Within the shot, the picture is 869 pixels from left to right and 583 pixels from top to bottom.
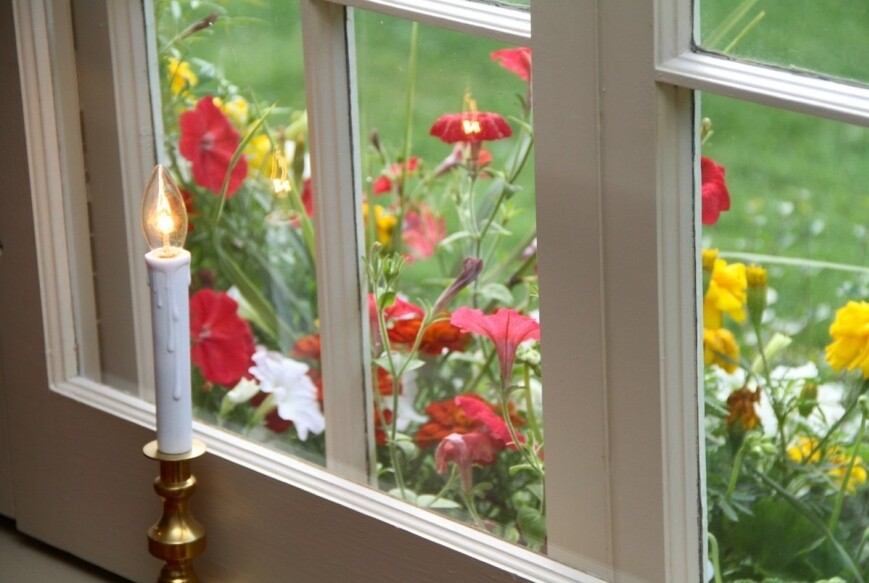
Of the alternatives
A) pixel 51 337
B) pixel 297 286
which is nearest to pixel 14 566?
pixel 51 337

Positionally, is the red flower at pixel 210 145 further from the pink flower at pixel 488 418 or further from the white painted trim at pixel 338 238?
the pink flower at pixel 488 418

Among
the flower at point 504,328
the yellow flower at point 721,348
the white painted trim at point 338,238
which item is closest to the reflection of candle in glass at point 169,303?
the white painted trim at point 338,238

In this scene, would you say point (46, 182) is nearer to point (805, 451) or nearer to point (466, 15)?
point (466, 15)

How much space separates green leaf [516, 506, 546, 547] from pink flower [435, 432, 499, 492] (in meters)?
0.05

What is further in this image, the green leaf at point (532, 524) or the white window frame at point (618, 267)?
the green leaf at point (532, 524)

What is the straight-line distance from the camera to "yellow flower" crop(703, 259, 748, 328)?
818mm

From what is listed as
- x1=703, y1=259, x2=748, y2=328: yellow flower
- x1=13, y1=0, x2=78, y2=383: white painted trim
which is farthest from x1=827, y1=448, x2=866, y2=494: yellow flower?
x1=13, y1=0, x2=78, y2=383: white painted trim

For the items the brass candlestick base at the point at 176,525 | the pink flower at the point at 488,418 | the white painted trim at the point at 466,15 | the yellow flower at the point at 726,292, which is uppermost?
the white painted trim at the point at 466,15

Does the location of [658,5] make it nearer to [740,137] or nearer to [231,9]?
[740,137]

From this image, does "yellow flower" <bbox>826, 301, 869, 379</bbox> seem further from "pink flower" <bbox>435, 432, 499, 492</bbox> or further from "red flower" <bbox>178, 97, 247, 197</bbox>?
"red flower" <bbox>178, 97, 247, 197</bbox>

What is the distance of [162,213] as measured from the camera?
3.29 ft

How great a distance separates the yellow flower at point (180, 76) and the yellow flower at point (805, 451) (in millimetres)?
622

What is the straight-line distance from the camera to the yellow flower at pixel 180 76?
45.6 inches

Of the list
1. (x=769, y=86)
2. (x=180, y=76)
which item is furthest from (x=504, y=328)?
(x=180, y=76)
